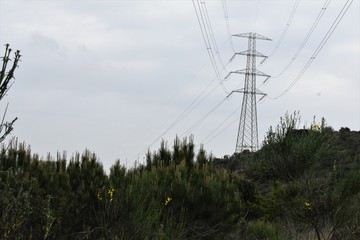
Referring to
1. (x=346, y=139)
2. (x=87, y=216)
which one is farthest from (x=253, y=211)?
(x=346, y=139)

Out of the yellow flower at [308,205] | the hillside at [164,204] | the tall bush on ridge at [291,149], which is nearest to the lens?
the hillside at [164,204]

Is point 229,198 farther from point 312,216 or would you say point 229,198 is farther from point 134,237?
point 134,237

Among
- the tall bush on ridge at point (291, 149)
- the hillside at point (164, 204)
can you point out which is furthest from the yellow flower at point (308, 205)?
the tall bush on ridge at point (291, 149)

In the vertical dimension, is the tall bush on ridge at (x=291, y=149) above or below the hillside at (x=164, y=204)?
above

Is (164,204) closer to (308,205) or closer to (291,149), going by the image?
(308,205)

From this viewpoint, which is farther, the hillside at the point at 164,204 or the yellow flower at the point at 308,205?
the yellow flower at the point at 308,205

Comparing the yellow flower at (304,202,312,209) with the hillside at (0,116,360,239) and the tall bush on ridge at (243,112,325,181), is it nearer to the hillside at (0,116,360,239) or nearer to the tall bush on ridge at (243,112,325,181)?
the hillside at (0,116,360,239)

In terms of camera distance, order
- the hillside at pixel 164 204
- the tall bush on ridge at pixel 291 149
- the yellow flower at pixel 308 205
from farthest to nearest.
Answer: the tall bush on ridge at pixel 291 149
the yellow flower at pixel 308 205
the hillside at pixel 164 204

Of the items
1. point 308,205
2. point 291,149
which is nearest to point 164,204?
point 308,205

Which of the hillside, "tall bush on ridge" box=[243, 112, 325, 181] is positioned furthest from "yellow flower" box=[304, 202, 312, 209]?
"tall bush on ridge" box=[243, 112, 325, 181]

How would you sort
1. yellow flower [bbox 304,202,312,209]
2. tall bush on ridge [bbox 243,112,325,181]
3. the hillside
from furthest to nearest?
tall bush on ridge [bbox 243,112,325,181] → yellow flower [bbox 304,202,312,209] → the hillside

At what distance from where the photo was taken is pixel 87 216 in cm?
1219

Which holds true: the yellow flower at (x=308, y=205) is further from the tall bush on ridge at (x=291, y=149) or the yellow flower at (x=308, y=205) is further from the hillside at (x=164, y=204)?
the tall bush on ridge at (x=291, y=149)

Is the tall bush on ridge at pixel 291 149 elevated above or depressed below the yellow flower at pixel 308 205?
above
